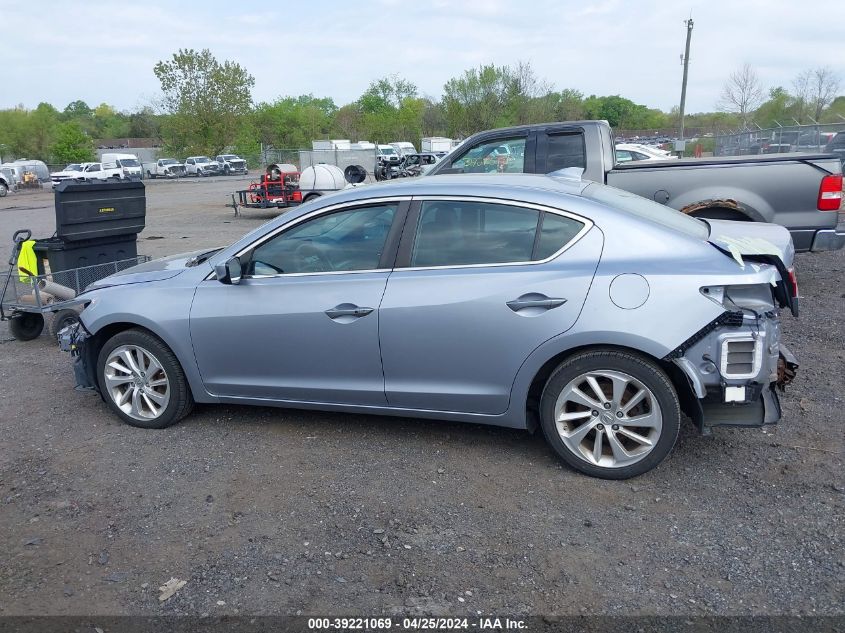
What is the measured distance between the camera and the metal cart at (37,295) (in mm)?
6961

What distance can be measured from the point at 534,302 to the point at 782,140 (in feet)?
74.6

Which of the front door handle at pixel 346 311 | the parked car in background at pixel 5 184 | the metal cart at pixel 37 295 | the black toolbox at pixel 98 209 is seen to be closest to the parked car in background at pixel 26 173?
the parked car in background at pixel 5 184

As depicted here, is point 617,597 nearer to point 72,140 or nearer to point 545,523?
point 545,523

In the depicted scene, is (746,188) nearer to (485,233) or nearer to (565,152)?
(565,152)

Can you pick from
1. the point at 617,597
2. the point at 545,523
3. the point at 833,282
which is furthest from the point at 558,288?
the point at 833,282

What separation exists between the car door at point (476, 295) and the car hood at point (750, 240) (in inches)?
28.4

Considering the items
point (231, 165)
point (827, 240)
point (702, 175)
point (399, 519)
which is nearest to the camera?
point (399, 519)

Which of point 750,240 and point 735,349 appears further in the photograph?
point 750,240

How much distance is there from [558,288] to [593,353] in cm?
40

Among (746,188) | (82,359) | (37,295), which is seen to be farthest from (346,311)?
(746,188)

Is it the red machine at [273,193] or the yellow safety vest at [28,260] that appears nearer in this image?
the yellow safety vest at [28,260]

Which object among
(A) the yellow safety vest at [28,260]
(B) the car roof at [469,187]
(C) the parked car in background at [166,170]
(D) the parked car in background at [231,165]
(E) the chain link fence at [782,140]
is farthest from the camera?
(D) the parked car in background at [231,165]

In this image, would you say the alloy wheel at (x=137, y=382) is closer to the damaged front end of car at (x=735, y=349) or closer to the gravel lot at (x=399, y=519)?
the gravel lot at (x=399, y=519)

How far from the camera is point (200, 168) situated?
5553cm
